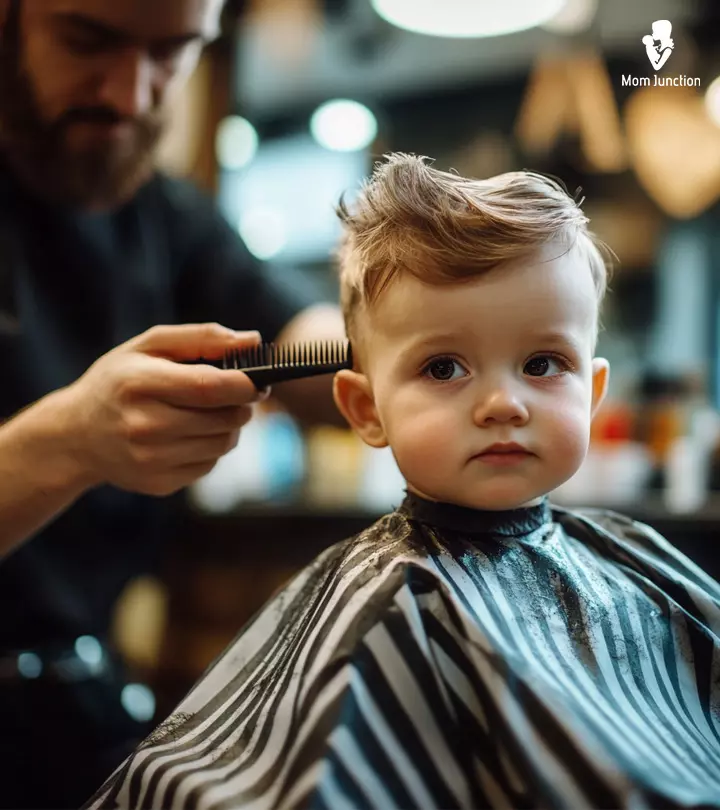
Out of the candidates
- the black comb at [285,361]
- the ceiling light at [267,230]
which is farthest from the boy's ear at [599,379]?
the ceiling light at [267,230]

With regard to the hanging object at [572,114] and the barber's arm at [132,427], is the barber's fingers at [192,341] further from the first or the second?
the hanging object at [572,114]

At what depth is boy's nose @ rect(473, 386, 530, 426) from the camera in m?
0.68

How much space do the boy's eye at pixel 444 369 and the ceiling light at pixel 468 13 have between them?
942mm

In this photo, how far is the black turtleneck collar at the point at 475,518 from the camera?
747mm

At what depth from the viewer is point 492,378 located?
2.29 feet

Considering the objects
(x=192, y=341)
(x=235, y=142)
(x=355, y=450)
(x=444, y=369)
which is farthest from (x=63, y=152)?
(x=235, y=142)

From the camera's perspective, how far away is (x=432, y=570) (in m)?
0.68

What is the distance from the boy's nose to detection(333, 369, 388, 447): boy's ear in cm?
14

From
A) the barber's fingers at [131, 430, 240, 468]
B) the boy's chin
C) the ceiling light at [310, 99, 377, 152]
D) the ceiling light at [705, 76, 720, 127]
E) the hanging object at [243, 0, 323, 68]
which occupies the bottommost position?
the boy's chin

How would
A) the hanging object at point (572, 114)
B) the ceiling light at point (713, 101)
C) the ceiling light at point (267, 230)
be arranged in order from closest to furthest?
1. the ceiling light at point (713, 101)
2. the hanging object at point (572, 114)
3. the ceiling light at point (267, 230)

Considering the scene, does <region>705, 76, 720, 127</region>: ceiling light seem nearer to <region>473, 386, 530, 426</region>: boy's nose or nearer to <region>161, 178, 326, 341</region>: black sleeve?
<region>473, 386, 530, 426</region>: boy's nose

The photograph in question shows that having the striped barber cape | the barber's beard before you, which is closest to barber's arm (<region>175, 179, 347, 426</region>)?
the barber's beard

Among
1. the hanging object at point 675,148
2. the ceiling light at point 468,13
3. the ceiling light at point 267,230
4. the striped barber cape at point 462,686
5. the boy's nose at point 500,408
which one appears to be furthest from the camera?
the ceiling light at point 267,230

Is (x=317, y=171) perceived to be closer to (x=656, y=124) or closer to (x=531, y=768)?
(x=656, y=124)
